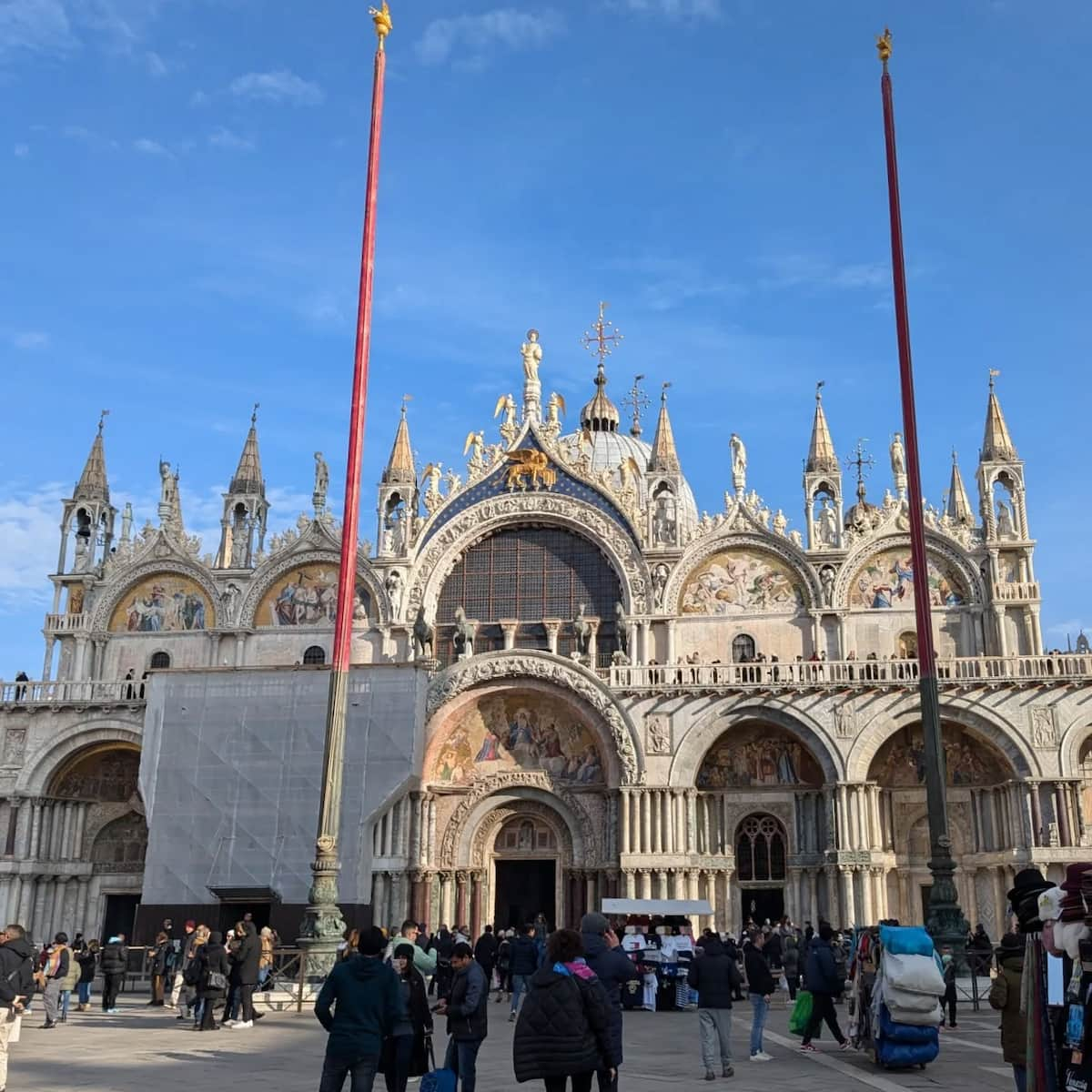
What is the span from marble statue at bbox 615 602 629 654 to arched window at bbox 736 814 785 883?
5944mm

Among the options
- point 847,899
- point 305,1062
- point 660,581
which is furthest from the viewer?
point 660,581

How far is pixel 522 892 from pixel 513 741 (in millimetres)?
4267

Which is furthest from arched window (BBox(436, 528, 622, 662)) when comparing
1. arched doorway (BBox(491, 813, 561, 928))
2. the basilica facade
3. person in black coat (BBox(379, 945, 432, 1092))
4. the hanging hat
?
the hanging hat

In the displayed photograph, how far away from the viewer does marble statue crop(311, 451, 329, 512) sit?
126ft

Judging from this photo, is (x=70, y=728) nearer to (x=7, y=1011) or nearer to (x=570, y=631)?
(x=570, y=631)

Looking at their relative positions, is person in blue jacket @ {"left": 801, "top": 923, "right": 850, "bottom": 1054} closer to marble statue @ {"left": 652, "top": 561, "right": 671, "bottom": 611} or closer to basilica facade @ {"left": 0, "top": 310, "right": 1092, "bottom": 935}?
basilica facade @ {"left": 0, "top": 310, "right": 1092, "bottom": 935}

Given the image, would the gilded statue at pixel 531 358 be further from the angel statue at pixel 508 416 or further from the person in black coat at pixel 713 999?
the person in black coat at pixel 713 999

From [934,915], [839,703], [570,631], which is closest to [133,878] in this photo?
[570,631]

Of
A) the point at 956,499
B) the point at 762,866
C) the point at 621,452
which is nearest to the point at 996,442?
the point at 956,499

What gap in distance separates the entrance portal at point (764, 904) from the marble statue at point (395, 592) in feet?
42.2

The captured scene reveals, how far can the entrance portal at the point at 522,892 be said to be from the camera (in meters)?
33.9

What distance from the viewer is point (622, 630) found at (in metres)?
35.3

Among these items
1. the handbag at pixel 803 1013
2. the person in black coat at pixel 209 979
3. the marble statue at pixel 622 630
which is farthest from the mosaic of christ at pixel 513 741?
the handbag at pixel 803 1013

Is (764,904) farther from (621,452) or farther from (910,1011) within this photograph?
(621,452)
